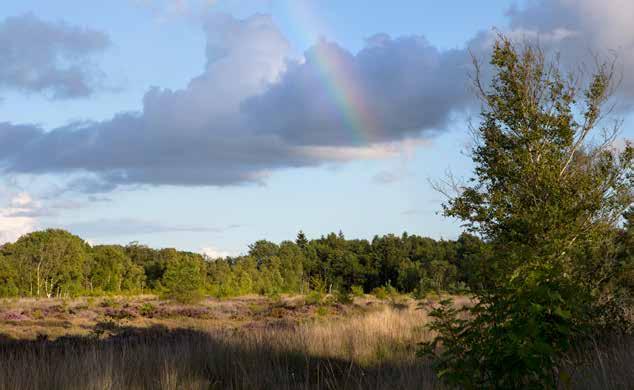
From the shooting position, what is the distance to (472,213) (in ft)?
66.0

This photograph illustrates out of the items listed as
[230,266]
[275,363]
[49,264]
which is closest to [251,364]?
[275,363]

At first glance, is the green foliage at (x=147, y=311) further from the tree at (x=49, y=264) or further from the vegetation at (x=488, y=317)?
the tree at (x=49, y=264)

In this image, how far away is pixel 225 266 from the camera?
85312mm

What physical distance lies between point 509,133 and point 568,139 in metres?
1.73

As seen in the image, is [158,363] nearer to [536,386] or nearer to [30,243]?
[536,386]

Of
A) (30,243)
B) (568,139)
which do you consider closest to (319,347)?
(568,139)

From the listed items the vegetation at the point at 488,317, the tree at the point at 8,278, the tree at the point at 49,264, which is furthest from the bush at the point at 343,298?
the tree at the point at 8,278

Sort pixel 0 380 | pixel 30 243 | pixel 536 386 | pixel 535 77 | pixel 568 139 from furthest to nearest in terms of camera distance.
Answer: pixel 30 243 → pixel 535 77 → pixel 568 139 → pixel 0 380 → pixel 536 386

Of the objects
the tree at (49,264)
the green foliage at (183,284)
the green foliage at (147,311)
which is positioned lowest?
the green foliage at (147,311)

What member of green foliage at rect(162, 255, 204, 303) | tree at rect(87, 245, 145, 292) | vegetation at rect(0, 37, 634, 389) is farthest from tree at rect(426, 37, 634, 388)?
tree at rect(87, 245, 145, 292)

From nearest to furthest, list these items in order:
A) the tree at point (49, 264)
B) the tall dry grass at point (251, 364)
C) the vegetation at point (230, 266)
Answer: the tall dry grass at point (251, 364), the vegetation at point (230, 266), the tree at point (49, 264)

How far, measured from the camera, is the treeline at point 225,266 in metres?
73.4

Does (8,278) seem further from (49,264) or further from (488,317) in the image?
(488,317)

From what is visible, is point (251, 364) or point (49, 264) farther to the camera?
point (49, 264)
